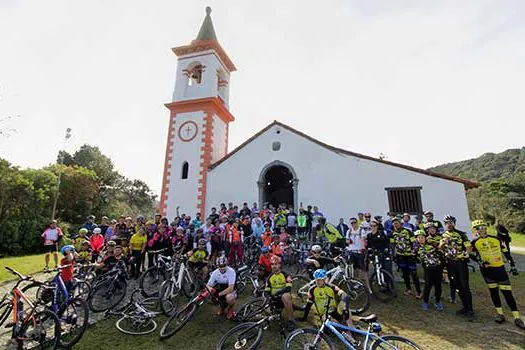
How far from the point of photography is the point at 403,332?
6.07 meters

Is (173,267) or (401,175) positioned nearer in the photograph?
(173,267)

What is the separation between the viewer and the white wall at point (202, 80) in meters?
19.7

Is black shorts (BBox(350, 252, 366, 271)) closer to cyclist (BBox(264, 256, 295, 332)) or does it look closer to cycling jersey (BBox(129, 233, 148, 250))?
cyclist (BBox(264, 256, 295, 332))

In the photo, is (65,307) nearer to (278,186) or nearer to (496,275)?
(496,275)

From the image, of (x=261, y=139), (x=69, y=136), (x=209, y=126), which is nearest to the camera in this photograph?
(x=261, y=139)

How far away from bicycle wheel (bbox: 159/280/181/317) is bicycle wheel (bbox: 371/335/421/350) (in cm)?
442

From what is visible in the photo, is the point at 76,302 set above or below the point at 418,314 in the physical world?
above

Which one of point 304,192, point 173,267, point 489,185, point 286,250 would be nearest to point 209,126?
point 304,192

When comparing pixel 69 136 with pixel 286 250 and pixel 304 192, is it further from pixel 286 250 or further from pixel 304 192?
pixel 286 250

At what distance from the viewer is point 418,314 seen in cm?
699

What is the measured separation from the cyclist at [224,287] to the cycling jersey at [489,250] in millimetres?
5709

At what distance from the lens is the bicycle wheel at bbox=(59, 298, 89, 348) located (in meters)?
5.60

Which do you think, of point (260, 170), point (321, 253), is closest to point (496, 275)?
point (321, 253)

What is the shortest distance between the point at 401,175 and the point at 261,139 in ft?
26.1
